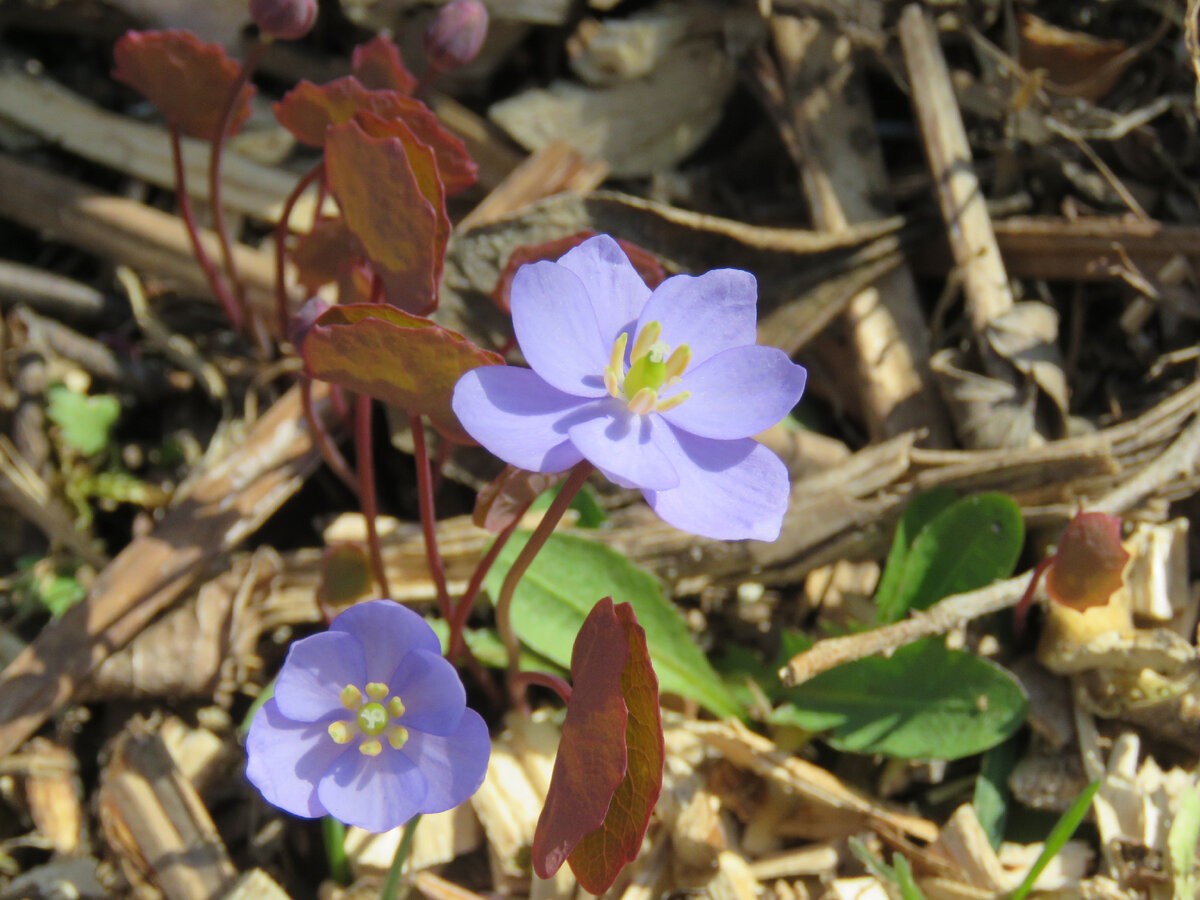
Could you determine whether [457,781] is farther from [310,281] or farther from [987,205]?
[987,205]

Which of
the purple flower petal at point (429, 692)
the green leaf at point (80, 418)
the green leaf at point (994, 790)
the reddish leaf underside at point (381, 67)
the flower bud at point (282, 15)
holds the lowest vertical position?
the green leaf at point (994, 790)

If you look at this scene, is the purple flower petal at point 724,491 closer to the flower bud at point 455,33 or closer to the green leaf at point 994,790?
the green leaf at point 994,790

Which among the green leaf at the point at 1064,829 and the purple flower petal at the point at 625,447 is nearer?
the purple flower petal at the point at 625,447

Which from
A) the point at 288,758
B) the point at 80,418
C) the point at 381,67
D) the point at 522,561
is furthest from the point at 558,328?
the point at 80,418

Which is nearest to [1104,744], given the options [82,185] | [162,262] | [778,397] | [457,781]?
[778,397]

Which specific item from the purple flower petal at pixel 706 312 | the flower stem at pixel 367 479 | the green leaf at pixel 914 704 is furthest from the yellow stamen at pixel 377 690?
the green leaf at pixel 914 704

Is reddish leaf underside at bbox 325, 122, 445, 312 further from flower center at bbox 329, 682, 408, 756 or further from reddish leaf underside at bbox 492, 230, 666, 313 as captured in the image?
flower center at bbox 329, 682, 408, 756

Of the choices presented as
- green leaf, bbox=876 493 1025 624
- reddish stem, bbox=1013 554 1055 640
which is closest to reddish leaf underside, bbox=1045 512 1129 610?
reddish stem, bbox=1013 554 1055 640
